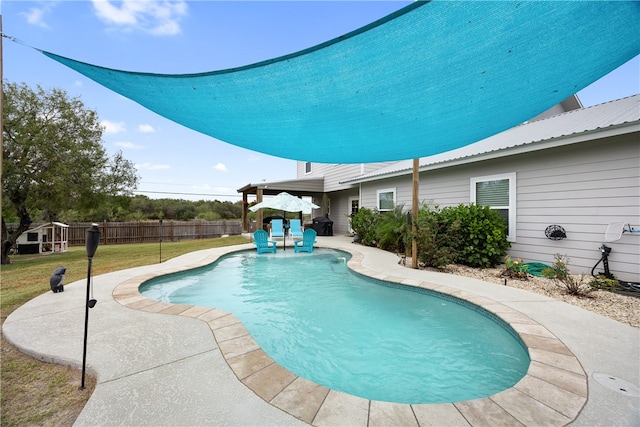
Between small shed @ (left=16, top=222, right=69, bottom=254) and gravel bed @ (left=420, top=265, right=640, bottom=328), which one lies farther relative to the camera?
small shed @ (left=16, top=222, right=69, bottom=254)

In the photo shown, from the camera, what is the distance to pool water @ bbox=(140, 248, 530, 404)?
261 cm

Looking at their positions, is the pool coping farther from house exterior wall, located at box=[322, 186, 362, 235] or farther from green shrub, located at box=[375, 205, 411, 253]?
house exterior wall, located at box=[322, 186, 362, 235]

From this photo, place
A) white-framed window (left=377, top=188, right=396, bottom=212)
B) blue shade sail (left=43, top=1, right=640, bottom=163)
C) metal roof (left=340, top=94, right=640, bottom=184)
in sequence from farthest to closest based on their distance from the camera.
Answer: white-framed window (left=377, top=188, right=396, bottom=212), metal roof (left=340, top=94, right=640, bottom=184), blue shade sail (left=43, top=1, right=640, bottom=163)

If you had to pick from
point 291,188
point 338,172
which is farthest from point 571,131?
point 291,188

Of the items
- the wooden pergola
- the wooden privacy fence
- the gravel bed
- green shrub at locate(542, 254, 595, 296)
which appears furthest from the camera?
the wooden privacy fence

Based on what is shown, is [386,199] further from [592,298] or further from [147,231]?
[147,231]

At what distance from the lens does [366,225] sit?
1089 centimetres

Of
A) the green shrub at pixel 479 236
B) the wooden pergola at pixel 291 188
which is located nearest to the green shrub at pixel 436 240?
the green shrub at pixel 479 236

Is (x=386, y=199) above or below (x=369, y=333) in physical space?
above

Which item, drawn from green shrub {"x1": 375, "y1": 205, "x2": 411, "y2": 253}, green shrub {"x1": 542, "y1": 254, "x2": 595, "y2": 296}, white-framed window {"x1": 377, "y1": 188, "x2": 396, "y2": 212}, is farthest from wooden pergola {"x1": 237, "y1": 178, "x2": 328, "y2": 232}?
green shrub {"x1": 542, "y1": 254, "x2": 595, "y2": 296}

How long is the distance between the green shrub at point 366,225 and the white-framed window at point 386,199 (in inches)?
26.5

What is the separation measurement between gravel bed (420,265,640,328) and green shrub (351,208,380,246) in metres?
4.69

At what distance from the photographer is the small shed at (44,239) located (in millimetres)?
10961

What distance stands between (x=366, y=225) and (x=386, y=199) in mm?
1534
